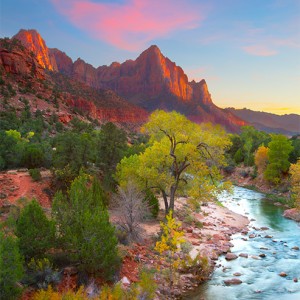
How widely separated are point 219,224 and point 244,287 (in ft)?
41.4

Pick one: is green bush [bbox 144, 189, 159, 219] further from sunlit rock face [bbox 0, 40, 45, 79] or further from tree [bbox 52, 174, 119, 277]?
sunlit rock face [bbox 0, 40, 45, 79]

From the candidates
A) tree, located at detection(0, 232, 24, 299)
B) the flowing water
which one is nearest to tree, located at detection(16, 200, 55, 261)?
tree, located at detection(0, 232, 24, 299)

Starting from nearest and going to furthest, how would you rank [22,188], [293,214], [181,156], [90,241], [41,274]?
[41,274] < [90,241] < [22,188] < [181,156] < [293,214]

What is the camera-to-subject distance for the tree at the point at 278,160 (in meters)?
50.2

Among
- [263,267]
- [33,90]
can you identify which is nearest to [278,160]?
[263,267]

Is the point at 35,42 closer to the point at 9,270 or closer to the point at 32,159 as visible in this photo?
the point at 32,159

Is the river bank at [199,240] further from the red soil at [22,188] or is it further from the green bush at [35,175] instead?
the green bush at [35,175]

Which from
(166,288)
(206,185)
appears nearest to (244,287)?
(166,288)

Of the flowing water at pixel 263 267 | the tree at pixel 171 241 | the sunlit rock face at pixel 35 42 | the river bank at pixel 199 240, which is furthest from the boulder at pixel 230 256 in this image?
the sunlit rock face at pixel 35 42

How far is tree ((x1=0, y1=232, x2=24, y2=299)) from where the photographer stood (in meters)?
10.7

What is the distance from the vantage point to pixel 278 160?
166 ft

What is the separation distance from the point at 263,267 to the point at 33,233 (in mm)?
14253

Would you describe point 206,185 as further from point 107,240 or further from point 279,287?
point 107,240

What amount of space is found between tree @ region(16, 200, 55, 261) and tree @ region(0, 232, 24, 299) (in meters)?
2.18
